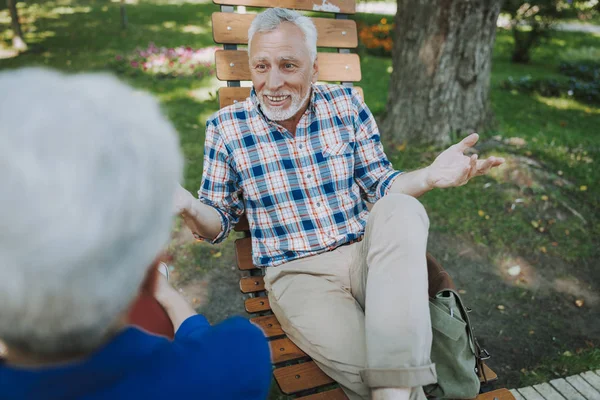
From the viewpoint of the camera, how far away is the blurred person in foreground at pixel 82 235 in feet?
2.29

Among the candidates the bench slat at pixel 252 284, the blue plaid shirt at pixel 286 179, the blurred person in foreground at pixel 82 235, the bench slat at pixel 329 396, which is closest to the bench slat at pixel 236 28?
the blue plaid shirt at pixel 286 179

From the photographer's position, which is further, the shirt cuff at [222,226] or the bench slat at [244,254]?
the bench slat at [244,254]

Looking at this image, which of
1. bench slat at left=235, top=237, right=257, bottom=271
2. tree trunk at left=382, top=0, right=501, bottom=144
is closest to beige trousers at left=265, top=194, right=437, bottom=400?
bench slat at left=235, top=237, right=257, bottom=271

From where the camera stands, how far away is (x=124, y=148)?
0.77m

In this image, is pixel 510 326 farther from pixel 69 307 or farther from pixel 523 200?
pixel 69 307

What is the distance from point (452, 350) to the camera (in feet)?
6.26

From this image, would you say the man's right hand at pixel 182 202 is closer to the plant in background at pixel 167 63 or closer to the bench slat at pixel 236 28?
the bench slat at pixel 236 28

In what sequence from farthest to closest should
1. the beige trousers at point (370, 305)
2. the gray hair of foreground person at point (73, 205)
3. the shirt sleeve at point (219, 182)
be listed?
the shirt sleeve at point (219, 182)
the beige trousers at point (370, 305)
the gray hair of foreground person at point (73, 205)

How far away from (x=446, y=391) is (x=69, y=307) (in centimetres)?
153

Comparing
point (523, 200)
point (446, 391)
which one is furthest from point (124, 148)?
point (523, 200)

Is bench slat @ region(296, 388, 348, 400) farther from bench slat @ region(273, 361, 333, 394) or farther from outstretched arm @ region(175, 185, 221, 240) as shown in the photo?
outstretched arm @ region(175, 185, 221, 240)

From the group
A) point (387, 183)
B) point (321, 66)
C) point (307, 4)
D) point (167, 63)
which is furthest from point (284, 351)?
point (167, 63)

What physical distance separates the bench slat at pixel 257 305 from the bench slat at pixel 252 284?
54 millimetres

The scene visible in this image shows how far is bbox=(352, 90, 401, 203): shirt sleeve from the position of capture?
266 cm
